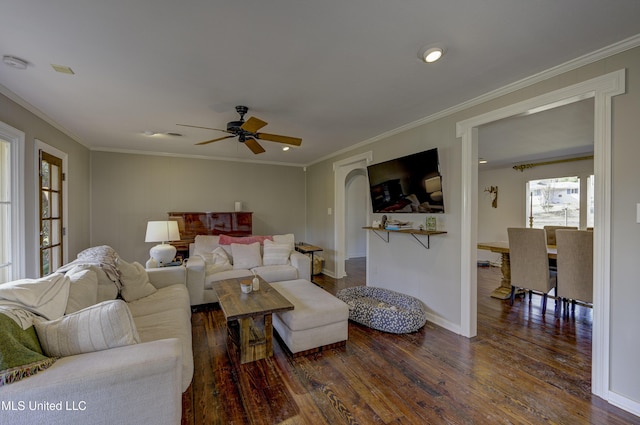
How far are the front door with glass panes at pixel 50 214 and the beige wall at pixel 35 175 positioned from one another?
190 millimetres

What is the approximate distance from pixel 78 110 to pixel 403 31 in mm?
3488

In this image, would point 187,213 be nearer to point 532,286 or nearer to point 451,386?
point 451,386

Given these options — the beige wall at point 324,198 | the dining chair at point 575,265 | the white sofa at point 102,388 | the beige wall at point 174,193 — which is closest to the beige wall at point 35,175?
the beige wall at point 324,198

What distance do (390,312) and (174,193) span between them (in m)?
4.60

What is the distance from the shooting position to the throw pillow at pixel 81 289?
190cm

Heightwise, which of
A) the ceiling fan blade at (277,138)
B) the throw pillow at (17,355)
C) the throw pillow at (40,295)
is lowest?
the throw pillow at (17,355)

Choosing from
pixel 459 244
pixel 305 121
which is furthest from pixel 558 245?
pixel 305 121

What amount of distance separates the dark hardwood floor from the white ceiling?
2.44 meters

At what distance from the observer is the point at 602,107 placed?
6.31ft

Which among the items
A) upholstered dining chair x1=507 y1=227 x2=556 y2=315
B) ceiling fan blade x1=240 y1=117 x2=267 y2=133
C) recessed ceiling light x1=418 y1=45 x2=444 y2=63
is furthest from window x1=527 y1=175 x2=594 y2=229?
ceiling fan blade x1=240 y1=117 x2=267 y2=133

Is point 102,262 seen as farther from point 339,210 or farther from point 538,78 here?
point 538,78

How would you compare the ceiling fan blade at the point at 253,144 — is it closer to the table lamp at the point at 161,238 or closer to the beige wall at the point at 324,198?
the table lamp at the point at 161,238

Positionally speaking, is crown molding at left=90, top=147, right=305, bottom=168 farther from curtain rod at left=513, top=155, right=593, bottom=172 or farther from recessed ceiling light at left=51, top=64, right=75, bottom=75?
curtain rod at left=513, top=155, right=593, bottom=172

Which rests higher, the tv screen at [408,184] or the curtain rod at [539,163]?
the curtain rod at [539,163]
